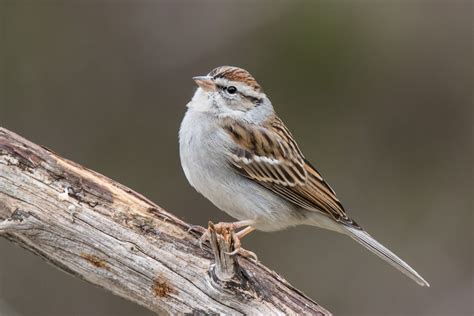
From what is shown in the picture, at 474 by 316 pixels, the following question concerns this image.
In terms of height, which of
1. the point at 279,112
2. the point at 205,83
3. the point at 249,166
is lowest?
the point at 249,166

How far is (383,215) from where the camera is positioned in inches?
384

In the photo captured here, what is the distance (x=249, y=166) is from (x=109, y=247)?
48.7 inches

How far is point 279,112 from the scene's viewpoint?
9602mm

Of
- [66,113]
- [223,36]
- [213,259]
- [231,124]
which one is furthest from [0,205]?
[223,36]

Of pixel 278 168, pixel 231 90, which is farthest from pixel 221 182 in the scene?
pixel 231 90

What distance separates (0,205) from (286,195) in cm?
201

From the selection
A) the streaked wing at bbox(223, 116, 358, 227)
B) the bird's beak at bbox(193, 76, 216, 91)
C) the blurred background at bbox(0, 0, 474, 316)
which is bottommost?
the streaked wing at bbox(223, 116, 358, 227)

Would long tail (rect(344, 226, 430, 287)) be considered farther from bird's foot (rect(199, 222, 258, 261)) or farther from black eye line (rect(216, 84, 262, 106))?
black eye line (rect(216, 84, 262, 106))

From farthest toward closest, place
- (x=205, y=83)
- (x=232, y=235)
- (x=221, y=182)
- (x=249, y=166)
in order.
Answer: (x=205, y=83) → (x=249, y=166) → (x=221, y=182) → (x=232, y=235)

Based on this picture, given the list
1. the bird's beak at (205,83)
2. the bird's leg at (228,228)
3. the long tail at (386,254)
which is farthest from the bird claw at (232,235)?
the bird's beak at (205,83)

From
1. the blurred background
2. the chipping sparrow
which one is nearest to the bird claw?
the chipping sparrow

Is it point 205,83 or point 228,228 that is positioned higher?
point 205,83

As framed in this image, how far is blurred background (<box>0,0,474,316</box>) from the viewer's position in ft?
30.2

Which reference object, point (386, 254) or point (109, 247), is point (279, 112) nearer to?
point (386, 254)
